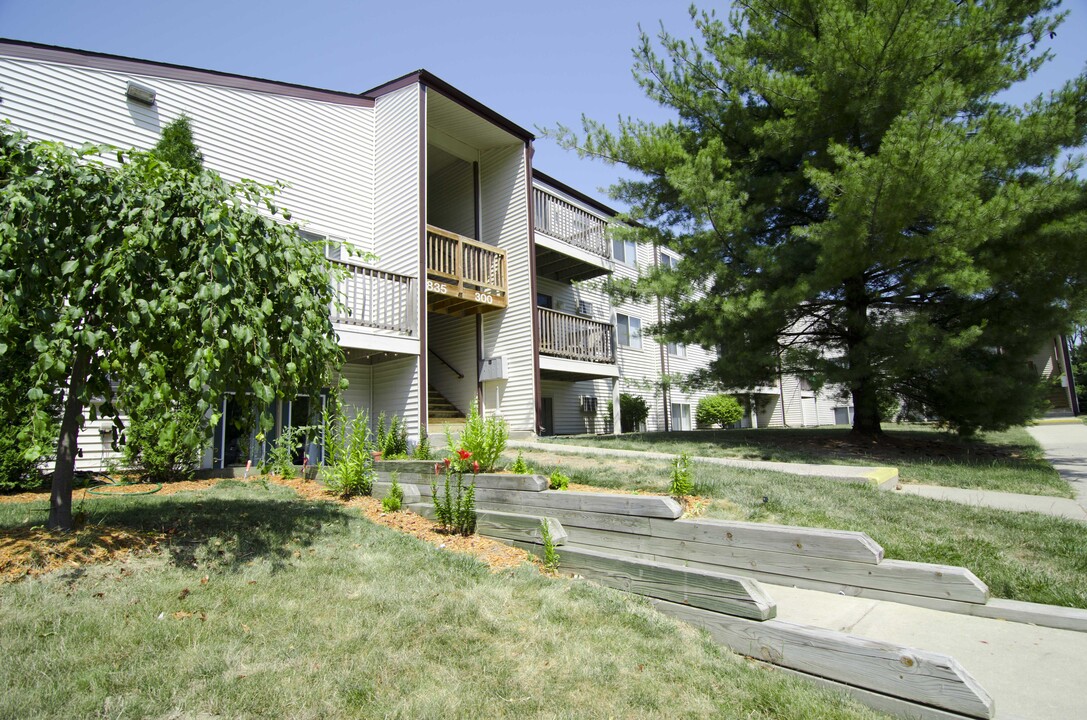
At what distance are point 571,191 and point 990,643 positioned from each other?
17.5m

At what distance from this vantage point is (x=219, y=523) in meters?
5.03

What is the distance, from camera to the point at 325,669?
2.79 meters

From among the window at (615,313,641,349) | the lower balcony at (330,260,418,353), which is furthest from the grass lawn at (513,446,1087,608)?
the window at (615,313,641,349)

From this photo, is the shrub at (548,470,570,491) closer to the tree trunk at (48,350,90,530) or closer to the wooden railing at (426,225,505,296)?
the tree trunk at (48,350,90,530)

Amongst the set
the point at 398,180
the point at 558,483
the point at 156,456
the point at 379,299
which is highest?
the point at 398,180

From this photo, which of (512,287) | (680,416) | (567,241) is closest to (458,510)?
(512,287)

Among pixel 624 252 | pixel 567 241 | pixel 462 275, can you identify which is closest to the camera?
→ pixel 462 275

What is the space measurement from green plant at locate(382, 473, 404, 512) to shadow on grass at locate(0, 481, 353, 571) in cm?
39

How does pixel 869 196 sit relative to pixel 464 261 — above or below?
below

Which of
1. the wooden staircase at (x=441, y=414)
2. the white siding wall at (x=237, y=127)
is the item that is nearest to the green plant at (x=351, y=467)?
the wooden staircase at (x=441, y=414)

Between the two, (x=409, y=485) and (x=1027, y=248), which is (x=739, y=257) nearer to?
(x=1027, y=248)

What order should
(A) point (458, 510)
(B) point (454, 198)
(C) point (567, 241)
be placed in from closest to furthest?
(A) point (458, 510) → (B) point (454, 198) → (C) point (567, 241)

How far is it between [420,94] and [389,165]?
1.65m

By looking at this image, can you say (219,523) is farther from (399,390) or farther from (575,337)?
(575,337)
